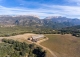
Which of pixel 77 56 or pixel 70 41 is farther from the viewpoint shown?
pixel 70 41

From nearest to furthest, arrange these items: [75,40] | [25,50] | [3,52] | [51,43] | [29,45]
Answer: [3,52], [25,50], [29,45], [51,43], [75,40]

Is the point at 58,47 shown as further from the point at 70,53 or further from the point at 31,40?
the point at 31,40

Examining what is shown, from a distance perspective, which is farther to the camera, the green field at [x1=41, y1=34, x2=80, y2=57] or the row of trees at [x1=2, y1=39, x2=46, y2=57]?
the green field at [x1=41, y1=34, x2=80, y2=57]

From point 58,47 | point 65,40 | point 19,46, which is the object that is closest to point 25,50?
point 19,46

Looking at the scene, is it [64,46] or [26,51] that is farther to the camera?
[64,46]

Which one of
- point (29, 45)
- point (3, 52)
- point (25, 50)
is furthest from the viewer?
point (29, 45)

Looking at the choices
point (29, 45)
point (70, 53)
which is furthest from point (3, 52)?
point (70, 53)

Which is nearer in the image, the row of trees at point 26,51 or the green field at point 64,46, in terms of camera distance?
the row of trees at point 26,51

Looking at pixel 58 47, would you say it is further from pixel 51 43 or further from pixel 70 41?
pixel 70 41
